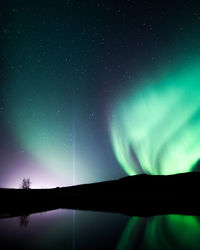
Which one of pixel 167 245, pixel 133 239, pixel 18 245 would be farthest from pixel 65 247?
pixel 167 245

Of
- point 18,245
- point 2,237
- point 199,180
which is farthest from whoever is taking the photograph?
point 199,180

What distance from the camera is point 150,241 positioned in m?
3.30

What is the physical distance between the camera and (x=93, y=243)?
325cm

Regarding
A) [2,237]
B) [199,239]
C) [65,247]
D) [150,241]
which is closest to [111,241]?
[150,241]

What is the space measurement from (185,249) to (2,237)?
130 inches

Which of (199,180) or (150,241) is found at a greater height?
(199,180)

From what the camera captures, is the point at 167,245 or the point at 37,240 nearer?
the point at 167,245

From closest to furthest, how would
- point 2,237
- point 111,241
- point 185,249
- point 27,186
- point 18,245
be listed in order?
point 185,249, point 18,245, point 111,241, point 2,237, point 27,186

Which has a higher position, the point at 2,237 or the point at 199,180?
the point at 199,180

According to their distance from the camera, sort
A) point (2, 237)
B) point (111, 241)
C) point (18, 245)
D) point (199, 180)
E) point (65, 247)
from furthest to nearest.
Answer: point (199, 180), point (2, 237), point (111, 241), point (18, 245), point (65, 247)

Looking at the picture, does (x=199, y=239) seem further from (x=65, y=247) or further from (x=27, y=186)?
(x=27, y=186)

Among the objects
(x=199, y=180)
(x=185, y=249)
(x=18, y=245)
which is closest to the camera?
(x=185, y=249)

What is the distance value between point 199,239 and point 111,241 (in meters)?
1.48

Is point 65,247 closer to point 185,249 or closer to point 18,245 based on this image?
point 18,245
